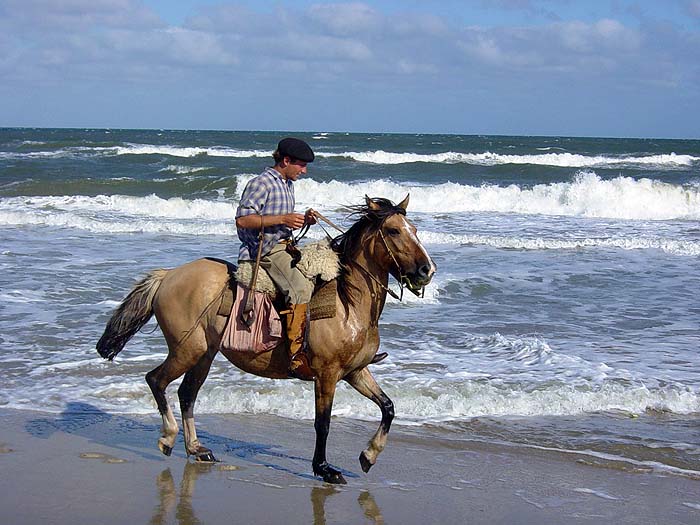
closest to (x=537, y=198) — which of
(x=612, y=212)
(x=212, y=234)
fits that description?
(x=612, y=212)

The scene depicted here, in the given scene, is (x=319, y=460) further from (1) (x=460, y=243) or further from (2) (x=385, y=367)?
(1) (x=460, y=243)

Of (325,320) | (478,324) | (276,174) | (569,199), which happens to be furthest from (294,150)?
(569,199)

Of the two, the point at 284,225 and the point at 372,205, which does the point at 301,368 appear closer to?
the point at 284,225

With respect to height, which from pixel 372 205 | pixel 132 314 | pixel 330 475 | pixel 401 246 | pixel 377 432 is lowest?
pixel 330 475

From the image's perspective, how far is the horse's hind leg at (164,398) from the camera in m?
5.47

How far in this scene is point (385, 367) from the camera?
817 centimetres

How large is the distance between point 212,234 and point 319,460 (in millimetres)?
15059

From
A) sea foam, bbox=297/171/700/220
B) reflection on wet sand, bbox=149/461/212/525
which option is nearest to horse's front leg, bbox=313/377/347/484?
reflection on wet sand, bbox=149/461/212/525

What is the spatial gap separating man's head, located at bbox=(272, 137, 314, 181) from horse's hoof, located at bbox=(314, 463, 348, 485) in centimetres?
181

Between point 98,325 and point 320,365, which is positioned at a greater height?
point 320,365

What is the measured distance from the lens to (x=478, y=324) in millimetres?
10219

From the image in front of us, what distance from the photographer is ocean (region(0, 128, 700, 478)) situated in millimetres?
6832

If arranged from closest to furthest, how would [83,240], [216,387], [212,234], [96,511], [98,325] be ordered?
[96,511] → [216,387] → [98,325] → [83,240] → [212,234]

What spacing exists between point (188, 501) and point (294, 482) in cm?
71
